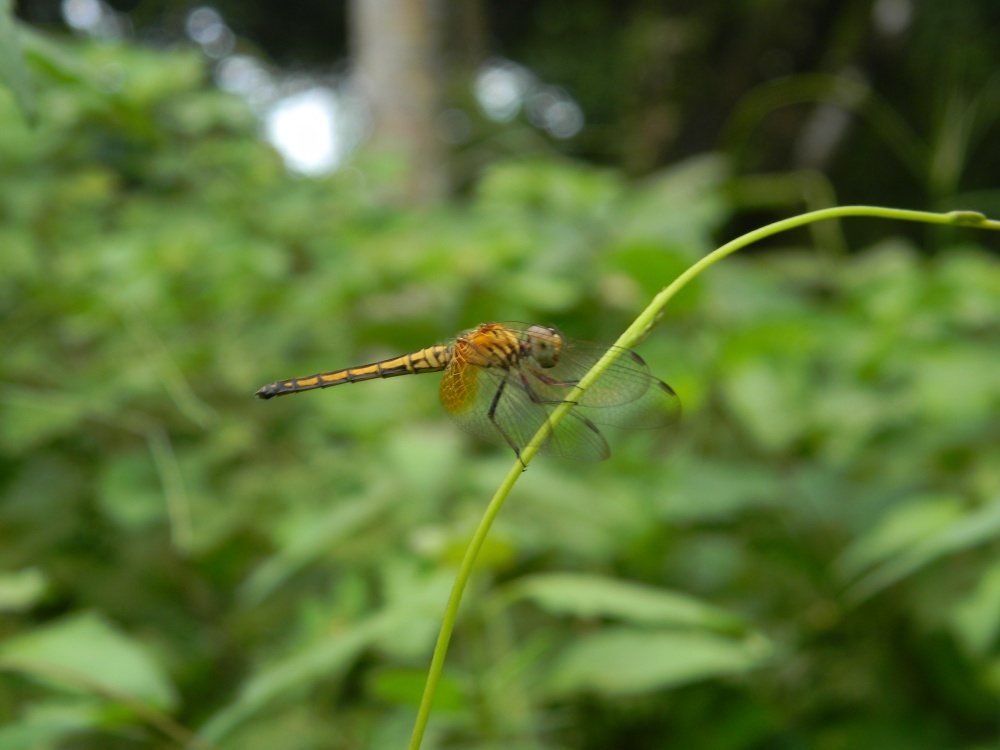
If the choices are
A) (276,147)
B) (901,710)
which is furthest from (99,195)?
(901,710)

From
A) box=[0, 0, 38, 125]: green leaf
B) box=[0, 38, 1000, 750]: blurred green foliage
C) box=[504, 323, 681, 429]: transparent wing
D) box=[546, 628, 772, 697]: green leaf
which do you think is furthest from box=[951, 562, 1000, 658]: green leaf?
box=[0, 0, 38, 125]: green leaf

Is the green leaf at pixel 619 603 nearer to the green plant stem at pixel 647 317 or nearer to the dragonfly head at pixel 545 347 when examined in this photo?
the dragonfly head at pixel 545 347

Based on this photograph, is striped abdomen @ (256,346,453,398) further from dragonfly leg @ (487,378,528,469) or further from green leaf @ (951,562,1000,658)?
green leaf @ (951,562,1000,658)

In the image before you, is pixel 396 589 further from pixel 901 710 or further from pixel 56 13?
pixel 56 13

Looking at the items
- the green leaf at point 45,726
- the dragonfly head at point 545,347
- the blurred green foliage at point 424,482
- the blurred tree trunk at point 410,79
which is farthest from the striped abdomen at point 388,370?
the blurred tree trunk at point 410,79

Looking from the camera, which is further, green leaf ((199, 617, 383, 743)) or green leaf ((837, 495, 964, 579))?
green leaf ((837, 495, 964, 579))

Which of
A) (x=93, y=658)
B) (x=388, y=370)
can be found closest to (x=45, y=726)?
(x=93, y=658)

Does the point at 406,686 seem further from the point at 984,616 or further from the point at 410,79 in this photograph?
the point at 410,79

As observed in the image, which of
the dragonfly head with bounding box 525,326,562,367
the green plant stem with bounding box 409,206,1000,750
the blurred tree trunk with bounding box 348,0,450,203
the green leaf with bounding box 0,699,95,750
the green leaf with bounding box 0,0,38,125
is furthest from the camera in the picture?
the blurred tree trunk with bounding box 348,0,450,203
